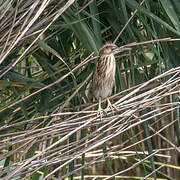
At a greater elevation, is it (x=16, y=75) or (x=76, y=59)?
(x=76, y=59)

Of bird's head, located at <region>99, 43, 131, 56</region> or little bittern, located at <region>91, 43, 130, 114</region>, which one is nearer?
bird's head, located at <region>99, 43, 131, 56</region>

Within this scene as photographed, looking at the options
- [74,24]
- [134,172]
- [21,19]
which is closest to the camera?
[21,19]

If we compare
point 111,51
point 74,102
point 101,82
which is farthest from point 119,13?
point 101,82

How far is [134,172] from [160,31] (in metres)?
2.65

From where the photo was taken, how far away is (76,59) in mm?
2172

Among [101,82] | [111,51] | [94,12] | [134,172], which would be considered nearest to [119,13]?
[94,12]

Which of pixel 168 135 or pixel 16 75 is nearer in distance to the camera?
pixel 16 75

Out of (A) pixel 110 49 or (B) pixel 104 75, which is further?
(B) pixel 104 75

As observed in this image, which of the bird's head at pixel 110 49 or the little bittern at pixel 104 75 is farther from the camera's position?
the little bittern at pixel 104 75

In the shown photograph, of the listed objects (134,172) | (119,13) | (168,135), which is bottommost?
(134,172)

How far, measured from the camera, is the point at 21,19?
4.98 ft

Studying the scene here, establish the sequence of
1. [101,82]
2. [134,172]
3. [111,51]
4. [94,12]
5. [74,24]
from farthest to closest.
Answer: [134,172], [101,82], [111,51], [94,12], [74,24]

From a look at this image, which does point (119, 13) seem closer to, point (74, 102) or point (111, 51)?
point (111, 51)

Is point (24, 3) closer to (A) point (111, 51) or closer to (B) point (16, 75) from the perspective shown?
(B) point (16, 75)
